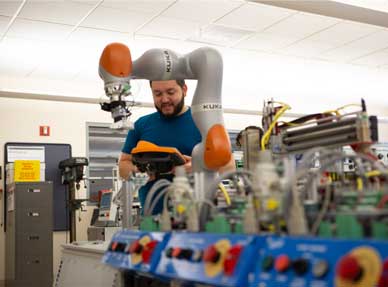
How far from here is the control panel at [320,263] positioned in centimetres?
79

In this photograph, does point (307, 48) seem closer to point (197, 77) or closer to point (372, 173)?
point (197, 77)

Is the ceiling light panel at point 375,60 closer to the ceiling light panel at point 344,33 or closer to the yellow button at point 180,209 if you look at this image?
the ceiling light panel at point 344,33

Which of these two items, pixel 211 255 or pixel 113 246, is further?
pixel 113 246

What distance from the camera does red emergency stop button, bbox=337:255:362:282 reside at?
2.60ft

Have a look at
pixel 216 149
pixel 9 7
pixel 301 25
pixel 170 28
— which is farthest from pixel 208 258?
pixel 301 25

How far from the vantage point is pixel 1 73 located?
6.08 meters

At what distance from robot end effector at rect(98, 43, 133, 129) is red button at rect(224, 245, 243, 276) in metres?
0.88

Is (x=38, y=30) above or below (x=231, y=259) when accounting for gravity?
above

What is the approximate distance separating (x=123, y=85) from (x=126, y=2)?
8.65 ft

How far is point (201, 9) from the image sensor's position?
4.40m

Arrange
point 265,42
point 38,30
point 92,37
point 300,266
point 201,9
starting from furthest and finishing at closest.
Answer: point 265,42 → point 92,37 → point 38,30 → point 201,9 → point 300,266

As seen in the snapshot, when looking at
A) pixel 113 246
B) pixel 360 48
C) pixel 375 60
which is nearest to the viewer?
pixel 113 246

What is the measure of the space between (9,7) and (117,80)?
2.94m

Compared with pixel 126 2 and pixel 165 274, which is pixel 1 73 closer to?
pixel 126 2
